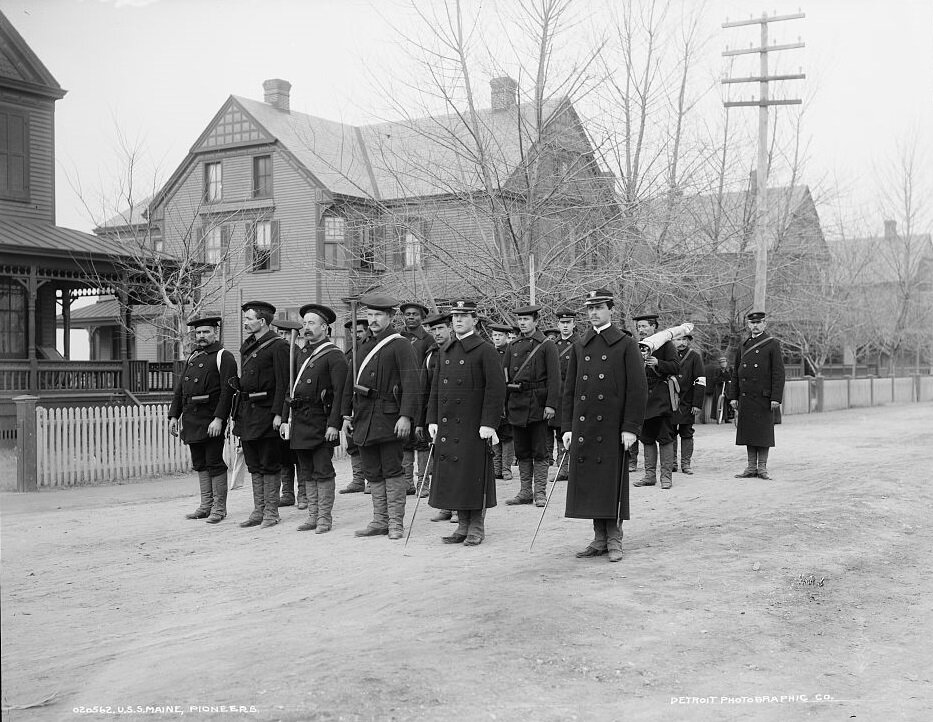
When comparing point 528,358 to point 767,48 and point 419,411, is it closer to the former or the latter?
point 419,411

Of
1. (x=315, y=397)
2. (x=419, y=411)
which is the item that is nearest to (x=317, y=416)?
(x=315, y=397)

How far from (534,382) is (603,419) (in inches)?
141

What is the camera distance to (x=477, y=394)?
899 cm

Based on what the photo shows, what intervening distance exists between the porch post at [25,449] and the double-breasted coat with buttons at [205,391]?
4949mm

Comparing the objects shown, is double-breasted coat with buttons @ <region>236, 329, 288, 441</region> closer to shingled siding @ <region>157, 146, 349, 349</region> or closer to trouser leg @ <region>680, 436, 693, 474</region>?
trouser leg @ <region>680, 436, 693, 474</region>

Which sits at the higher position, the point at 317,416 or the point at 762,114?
the point at 762,114

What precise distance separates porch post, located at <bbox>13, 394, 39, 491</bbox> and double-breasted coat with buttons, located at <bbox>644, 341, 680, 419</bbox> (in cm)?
888

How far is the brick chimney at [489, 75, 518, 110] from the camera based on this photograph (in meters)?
17.2

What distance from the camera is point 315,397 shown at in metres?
9.78

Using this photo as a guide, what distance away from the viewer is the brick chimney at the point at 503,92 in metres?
17.2

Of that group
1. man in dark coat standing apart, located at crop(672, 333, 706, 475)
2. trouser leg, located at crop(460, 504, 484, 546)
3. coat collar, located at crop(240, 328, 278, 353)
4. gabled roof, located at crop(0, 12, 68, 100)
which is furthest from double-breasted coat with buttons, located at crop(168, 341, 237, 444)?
man in dark coat standing apart, located at crop(672, 333, 706, 475)

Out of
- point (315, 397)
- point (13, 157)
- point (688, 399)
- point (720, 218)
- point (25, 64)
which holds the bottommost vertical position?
point (688, 399)

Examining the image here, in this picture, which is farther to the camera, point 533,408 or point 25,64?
point 533,408

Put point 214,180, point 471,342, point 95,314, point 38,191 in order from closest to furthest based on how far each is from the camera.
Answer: point 471,342 → point 38,191 → point 214,180 → point 95,314
